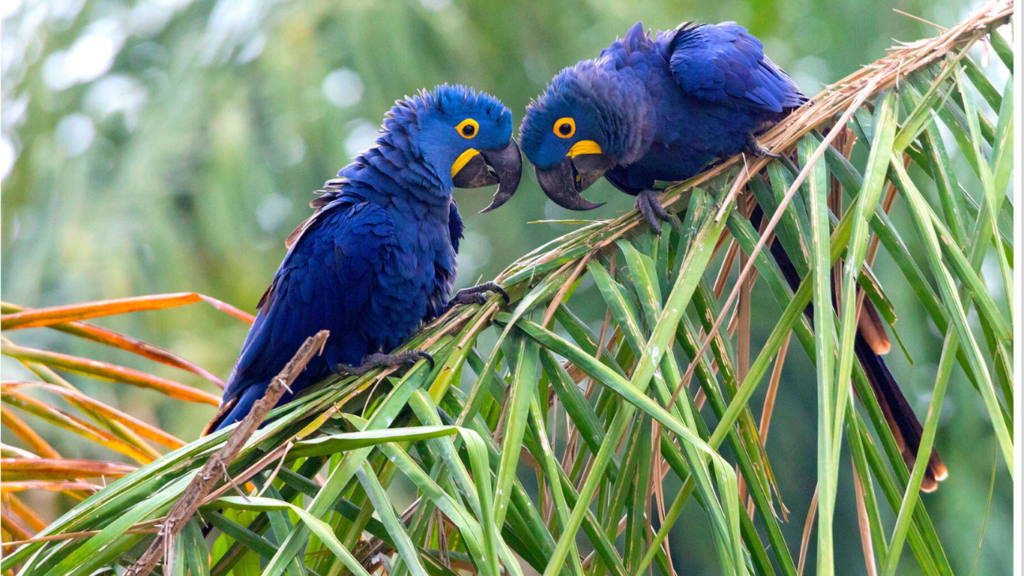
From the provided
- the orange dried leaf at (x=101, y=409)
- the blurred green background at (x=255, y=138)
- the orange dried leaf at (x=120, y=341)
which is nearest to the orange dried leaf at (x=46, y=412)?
the orange dried leaf at (x=101, y=409)

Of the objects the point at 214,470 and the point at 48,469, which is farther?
the point at 48,469

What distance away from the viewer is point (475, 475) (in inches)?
24.8

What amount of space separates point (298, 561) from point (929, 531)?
0.61m

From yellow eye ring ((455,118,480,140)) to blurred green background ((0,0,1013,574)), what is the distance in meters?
2.41

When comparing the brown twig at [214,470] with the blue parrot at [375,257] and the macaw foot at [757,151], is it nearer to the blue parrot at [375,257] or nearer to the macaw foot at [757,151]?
the blue parrot at [375,257]

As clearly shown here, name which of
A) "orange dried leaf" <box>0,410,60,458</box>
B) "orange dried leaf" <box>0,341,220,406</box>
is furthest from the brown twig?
"orange dried leaf" <box>0,410,60,458</box>

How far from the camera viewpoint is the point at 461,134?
1484 millimetres

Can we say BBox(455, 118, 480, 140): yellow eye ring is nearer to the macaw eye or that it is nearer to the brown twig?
the macaw eye

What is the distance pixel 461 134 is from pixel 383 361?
0.54 meters

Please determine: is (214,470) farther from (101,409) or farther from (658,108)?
(658,108)

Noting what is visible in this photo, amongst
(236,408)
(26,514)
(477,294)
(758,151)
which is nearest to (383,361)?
(477,294)

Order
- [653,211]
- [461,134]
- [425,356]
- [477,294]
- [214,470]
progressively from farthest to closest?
[461,134], [477,294], [653,211], [425,356], [214,470]

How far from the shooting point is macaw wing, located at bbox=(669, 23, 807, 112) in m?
1.48

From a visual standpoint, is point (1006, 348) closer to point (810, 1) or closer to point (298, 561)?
point (298, 561)
